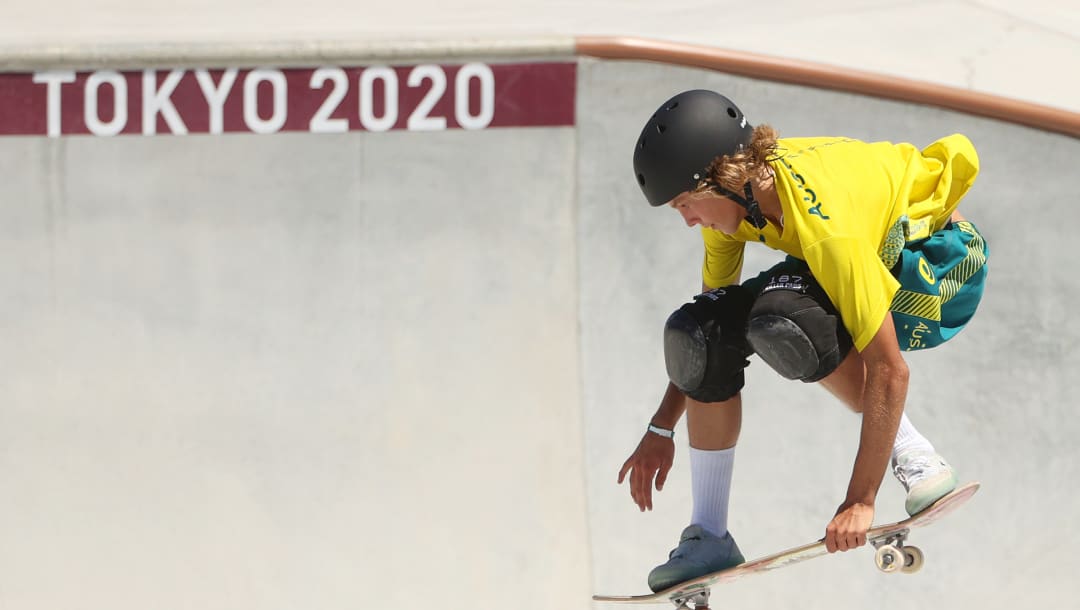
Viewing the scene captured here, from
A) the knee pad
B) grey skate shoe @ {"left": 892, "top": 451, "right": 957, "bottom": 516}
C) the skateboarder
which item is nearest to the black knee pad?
the skateboarder

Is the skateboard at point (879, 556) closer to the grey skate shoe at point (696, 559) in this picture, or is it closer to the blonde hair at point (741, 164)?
the grey skate shoe at point (696, 559)

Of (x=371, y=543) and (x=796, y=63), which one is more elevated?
(x=796, y=63)

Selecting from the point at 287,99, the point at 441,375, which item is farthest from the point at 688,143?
the point at 287,99

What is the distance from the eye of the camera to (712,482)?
3697 millimetres

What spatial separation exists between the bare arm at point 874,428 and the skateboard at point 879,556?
0.24 m

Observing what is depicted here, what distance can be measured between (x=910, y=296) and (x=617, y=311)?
5.69 ft

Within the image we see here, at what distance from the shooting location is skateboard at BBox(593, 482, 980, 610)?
3456 millimetres

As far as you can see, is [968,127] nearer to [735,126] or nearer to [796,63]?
[796,63]

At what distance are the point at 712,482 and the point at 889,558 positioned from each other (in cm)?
56

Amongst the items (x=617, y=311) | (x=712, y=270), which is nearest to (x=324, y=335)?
(x=617, y=311)

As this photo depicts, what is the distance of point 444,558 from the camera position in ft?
16.3

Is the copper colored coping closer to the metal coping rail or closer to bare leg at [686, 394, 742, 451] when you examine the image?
the metal coping rail

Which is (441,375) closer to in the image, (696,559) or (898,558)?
(696,559)

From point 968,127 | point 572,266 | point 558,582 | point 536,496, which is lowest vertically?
point 558,582
